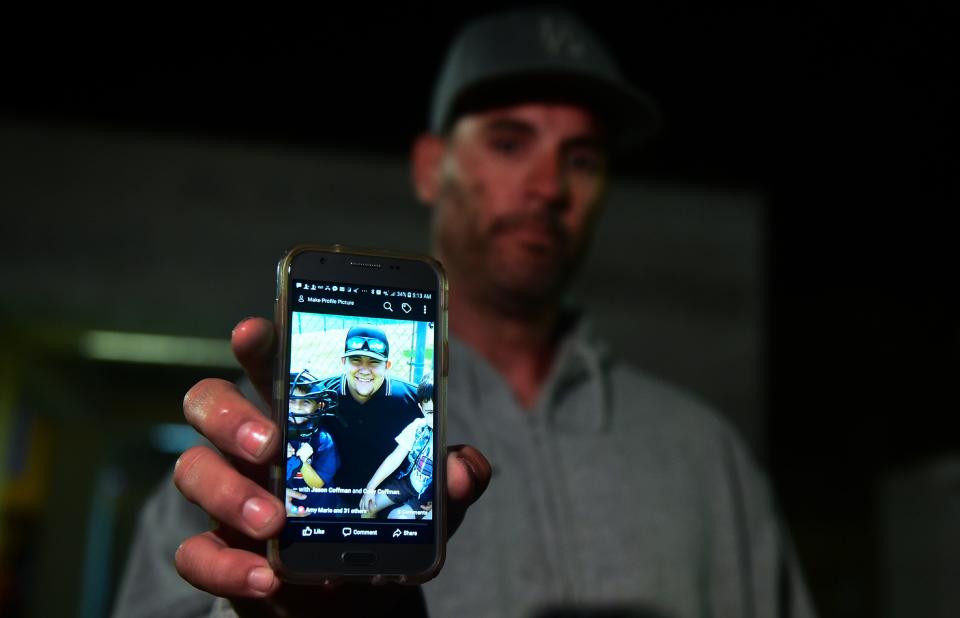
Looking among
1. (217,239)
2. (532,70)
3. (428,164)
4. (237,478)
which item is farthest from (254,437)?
(217,239)

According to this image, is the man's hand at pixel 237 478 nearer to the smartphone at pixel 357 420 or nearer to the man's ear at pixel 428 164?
the smartphone at pixel 357 420

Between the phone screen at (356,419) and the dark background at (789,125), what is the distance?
154 centimetres

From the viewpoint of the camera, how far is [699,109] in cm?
235

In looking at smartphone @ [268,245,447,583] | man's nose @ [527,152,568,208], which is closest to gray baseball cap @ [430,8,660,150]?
man's nose @ [527,152,568,208]

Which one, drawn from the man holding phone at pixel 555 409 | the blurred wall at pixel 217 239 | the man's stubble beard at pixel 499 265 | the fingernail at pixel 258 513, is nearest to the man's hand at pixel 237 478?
the fingernail at pixel 258 513

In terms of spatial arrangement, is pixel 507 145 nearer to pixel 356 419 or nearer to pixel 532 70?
pixel 532 70

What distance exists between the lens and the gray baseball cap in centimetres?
128

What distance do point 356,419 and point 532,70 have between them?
78 cm

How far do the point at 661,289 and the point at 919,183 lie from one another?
2.66 feet

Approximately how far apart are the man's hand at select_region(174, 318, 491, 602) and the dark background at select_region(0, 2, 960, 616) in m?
1.62

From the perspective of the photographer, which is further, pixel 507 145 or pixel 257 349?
pixel 507 145

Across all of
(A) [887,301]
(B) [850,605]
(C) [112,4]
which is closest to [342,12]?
(C) [112,4]

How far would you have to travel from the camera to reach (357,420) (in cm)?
65

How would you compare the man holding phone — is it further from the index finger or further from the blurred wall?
the blurred wall
